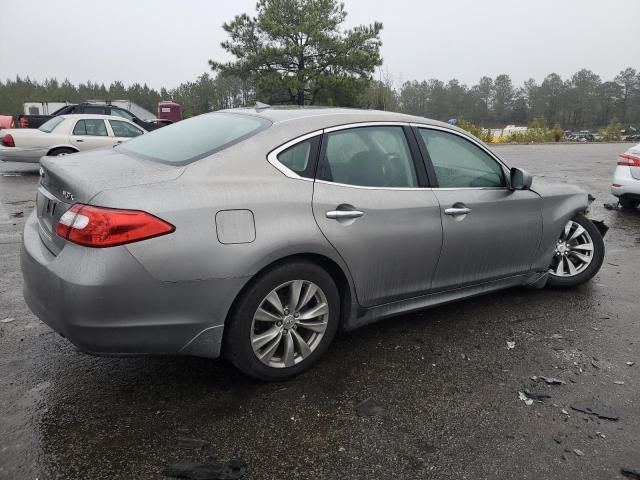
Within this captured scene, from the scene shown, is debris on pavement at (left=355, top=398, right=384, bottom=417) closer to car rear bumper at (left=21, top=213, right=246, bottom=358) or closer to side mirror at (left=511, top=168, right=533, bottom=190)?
car rear bumper at (left=21, top=213, right=246, bottom=358)

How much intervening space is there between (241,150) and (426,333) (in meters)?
1.86

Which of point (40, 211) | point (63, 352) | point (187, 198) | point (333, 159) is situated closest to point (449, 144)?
point (333, 159)

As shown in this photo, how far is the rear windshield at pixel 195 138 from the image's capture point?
9.61ft

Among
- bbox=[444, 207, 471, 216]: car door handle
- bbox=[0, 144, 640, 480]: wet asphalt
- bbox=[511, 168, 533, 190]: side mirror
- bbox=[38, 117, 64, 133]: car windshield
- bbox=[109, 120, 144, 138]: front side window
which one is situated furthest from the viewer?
bbox=[109, 120, 144, 138]: front side window

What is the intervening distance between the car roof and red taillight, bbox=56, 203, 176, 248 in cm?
105

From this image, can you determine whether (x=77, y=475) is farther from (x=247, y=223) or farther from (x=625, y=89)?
(x=625, y=89)

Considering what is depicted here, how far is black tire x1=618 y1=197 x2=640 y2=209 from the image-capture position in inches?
344

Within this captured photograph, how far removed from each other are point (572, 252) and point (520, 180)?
3.91 ft

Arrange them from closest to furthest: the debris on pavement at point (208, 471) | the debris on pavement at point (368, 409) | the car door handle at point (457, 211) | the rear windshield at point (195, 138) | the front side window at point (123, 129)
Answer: the debris on pavement at point (208, 471), the debris on pavement at point (368, 409), the rear windshield at point (195, 138), the car door handle at point (457, 211), the front side window at point (123, 129)

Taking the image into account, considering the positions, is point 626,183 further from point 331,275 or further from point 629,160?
point 331,275

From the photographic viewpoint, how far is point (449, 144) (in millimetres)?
3721

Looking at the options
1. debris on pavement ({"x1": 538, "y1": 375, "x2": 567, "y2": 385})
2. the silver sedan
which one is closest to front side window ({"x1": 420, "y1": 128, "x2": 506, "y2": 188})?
the silver sedan

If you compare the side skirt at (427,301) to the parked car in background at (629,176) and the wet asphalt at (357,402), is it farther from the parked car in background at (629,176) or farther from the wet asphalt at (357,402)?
the parked car in background at (629,176)

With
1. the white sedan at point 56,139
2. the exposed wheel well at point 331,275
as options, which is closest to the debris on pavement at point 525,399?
the exposed wheel well at point 331,275
